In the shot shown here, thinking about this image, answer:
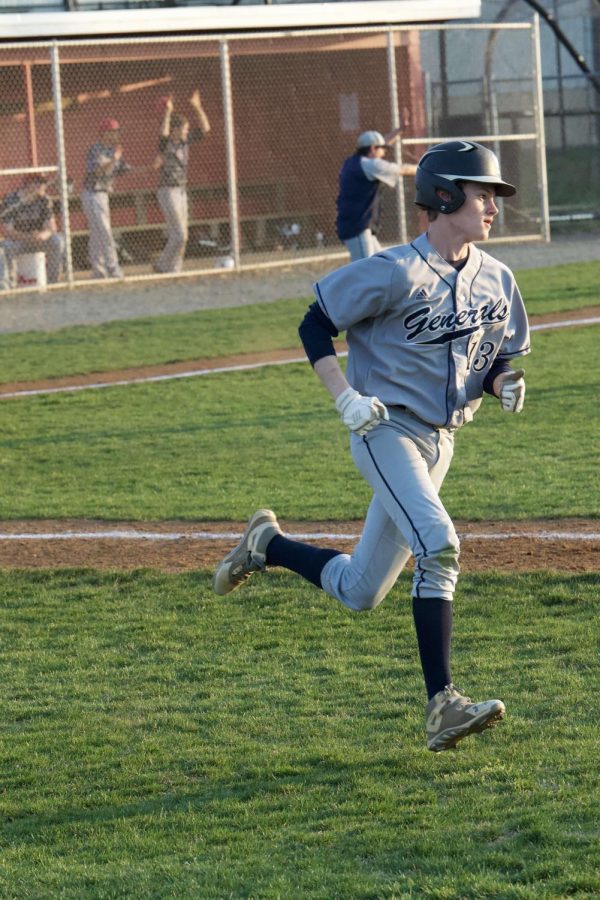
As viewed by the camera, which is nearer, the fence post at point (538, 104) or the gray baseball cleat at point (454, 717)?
the gray baseball cleat at point (454, 717)

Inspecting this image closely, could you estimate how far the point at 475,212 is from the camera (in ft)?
14.6

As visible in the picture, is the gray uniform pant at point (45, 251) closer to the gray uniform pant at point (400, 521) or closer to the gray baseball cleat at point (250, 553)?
the gray baseball cleat at point (250, 553)

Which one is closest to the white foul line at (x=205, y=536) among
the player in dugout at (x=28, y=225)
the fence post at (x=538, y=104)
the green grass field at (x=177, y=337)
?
the green grass field at (x=177, y=337)

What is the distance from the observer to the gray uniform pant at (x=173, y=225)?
1991 centimetres

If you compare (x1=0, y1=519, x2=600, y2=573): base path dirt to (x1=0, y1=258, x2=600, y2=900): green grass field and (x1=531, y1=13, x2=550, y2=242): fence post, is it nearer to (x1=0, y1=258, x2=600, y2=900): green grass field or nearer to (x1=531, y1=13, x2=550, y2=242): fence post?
(x1=0, y1=258, x2=600, y2=900): green grass field

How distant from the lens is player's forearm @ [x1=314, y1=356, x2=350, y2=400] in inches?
173

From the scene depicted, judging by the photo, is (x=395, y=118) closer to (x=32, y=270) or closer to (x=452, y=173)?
(x=32, y=270)

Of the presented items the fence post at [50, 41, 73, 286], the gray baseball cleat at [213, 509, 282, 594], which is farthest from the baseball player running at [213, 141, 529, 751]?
the fence post at [50, 41, 73, 286]

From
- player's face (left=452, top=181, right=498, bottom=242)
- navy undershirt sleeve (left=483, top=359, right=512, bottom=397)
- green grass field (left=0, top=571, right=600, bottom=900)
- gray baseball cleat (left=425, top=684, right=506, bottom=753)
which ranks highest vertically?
player's face (left=452, top=181, right=498, bottom=242)

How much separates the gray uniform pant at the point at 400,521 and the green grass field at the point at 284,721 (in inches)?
16.9

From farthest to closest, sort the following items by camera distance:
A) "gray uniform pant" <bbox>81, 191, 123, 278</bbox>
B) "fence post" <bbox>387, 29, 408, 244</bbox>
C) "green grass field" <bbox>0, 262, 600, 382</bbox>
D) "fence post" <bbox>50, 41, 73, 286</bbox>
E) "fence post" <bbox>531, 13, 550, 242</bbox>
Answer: "fence post" <bbox>531, 13, 550, 242</bbox>
"fence post" <bbox>387, 29, 408, 244</bbox>
"gray uniform pant" <bbox>81, 191, 123, 278</bbox>
"fence post" <bbox>50, 41, 73, 286</bbox>
"green grass field" <bbox>0, 262, 600, 382</bbox>

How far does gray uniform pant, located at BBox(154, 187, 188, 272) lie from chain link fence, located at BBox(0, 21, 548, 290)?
138mm

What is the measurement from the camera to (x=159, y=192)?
19922mm

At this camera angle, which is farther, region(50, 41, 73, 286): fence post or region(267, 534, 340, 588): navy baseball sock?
region(50, 41, 73, 286): fence post
